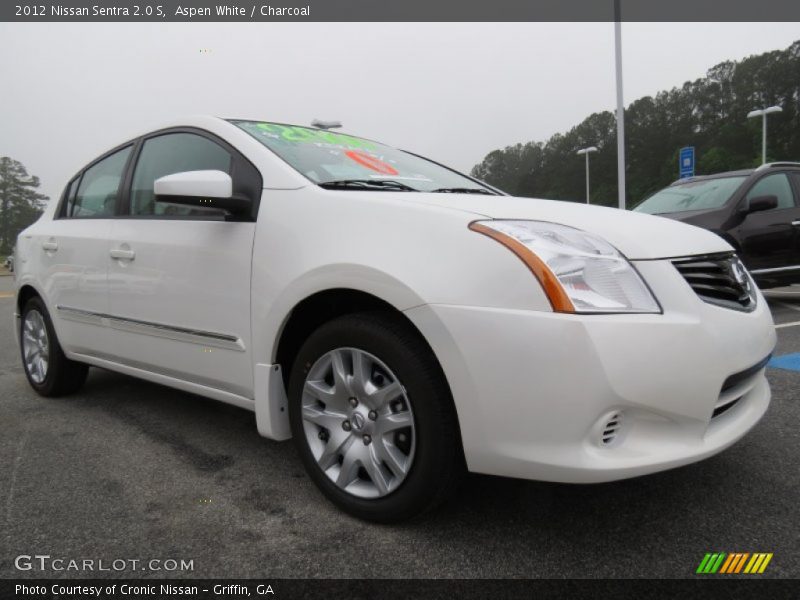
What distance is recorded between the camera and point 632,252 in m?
1.78

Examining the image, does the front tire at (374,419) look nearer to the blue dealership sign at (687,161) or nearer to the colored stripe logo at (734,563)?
the colored stripe logo at (734,563)

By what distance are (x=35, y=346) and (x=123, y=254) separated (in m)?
1.50

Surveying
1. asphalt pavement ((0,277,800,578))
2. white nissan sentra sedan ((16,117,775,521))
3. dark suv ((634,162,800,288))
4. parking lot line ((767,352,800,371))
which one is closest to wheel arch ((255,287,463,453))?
white nissan sentra sedan ((16,117,775,521))

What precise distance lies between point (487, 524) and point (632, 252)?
981 mm

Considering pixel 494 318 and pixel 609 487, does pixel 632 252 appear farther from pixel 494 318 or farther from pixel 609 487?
pixel 609 487

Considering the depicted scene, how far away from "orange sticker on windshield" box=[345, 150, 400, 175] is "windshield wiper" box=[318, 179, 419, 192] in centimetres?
19

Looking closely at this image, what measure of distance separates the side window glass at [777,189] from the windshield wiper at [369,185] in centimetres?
499

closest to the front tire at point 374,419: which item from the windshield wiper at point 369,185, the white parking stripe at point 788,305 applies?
the windshield wiper at point 369,185

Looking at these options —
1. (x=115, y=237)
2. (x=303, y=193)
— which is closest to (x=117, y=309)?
(x=115, y=237)

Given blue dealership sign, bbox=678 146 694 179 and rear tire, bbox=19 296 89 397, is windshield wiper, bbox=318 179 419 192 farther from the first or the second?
blue dealership sign, bbox=678 146 694 179

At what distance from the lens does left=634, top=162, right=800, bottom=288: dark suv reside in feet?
18.9

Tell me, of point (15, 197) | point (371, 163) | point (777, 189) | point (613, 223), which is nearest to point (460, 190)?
point (371, 163)

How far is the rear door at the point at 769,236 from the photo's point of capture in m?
5.79
